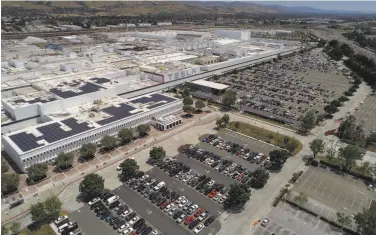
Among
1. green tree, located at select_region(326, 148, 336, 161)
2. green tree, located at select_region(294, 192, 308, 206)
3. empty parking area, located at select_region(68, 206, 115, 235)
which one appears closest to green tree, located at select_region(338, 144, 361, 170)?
green tree, located at select_region(326, 148, 336, 161)

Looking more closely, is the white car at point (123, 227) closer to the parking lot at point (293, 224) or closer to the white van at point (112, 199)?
the white van at point (112, 199)

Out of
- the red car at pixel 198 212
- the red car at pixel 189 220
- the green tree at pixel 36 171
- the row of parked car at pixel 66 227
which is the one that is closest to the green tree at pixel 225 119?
the red car at pixel 198 212

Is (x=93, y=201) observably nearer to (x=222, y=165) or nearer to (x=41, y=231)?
(x=41, y=231)

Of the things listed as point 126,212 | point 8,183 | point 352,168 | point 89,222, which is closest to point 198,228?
point 126,212

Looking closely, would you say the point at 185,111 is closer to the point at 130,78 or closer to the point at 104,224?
the point at 130,78

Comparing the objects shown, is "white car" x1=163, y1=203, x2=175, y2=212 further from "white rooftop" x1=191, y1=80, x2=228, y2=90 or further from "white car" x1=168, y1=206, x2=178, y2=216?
"white rooftop" x1=191, y1=80, x2=228, y2=90

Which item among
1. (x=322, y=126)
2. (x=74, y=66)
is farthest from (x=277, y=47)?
(x=74, y=66)

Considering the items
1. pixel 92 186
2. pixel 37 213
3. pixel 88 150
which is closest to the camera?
pixel 37 213
